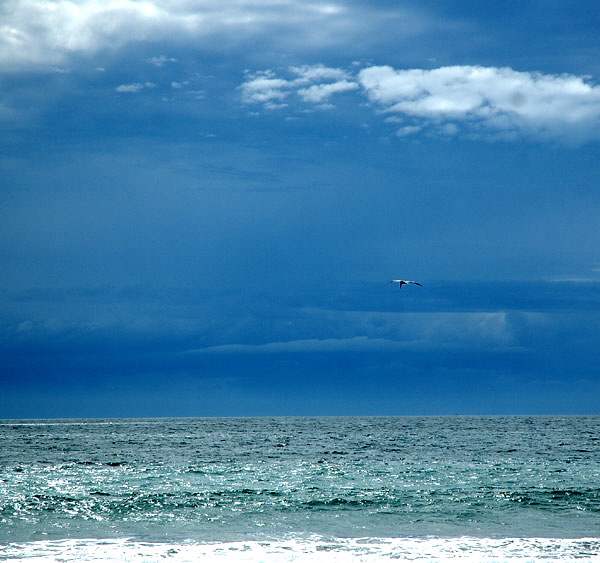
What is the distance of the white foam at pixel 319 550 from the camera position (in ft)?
74.2

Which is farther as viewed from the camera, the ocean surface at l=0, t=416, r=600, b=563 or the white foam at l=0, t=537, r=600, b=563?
the ocean surface at l=0, t=416, r=600, b=563

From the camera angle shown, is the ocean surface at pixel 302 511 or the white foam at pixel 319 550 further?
the ocean surface at pixel 302 511

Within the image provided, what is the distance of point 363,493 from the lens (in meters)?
37.2

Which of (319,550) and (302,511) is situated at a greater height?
Result: (319,550)

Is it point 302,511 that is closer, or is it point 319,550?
point 319,550

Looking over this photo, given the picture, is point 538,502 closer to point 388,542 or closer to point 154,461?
point 388,542

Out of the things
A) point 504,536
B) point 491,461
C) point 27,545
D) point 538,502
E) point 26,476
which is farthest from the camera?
point 491,461

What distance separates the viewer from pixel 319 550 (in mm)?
24125

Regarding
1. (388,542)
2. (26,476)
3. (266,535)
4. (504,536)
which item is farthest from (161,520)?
(26,476)

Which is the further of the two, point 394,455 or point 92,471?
point 394,455

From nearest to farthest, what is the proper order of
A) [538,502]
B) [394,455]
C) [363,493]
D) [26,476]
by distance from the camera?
[538,502] < [363,493] < [26,476] < [394,455]

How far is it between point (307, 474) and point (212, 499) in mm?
12683

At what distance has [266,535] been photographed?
26.8 metres

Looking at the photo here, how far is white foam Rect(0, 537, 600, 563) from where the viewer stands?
2262cm
